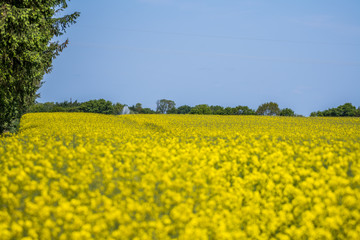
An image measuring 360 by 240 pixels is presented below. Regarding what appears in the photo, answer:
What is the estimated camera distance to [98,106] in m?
79.8

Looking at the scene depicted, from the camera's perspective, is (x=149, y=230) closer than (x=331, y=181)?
Yes

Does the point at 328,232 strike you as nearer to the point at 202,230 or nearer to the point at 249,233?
the point at 249,233

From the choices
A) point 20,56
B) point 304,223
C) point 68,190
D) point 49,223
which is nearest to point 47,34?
point 20,56

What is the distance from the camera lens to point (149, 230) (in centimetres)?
468

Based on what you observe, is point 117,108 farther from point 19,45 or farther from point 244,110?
point 19,45

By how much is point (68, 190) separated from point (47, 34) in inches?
515

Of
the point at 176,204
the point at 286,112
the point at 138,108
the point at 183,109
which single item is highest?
the point at 183,109

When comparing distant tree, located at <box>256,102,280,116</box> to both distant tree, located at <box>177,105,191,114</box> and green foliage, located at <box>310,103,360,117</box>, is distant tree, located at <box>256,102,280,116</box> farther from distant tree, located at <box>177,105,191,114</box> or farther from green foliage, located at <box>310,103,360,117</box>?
distant tree, located at <box>177,105,191,114</box>

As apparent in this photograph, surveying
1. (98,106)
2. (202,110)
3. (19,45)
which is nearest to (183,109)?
(98,106)

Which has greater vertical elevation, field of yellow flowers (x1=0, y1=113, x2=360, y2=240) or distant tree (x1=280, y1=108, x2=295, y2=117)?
distant tree (x1=280, y1=108, x2=295, y2=117)

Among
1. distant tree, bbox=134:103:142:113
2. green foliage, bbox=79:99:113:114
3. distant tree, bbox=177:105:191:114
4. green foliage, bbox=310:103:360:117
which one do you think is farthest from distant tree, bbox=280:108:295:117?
distant tree, bbox=134:103:142:113

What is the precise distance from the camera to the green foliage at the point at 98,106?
79250 millimetres

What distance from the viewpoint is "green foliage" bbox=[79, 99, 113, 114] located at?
260 feet

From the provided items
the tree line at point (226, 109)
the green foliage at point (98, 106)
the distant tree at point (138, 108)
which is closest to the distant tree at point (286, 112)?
the tree line at point (226, 109)
